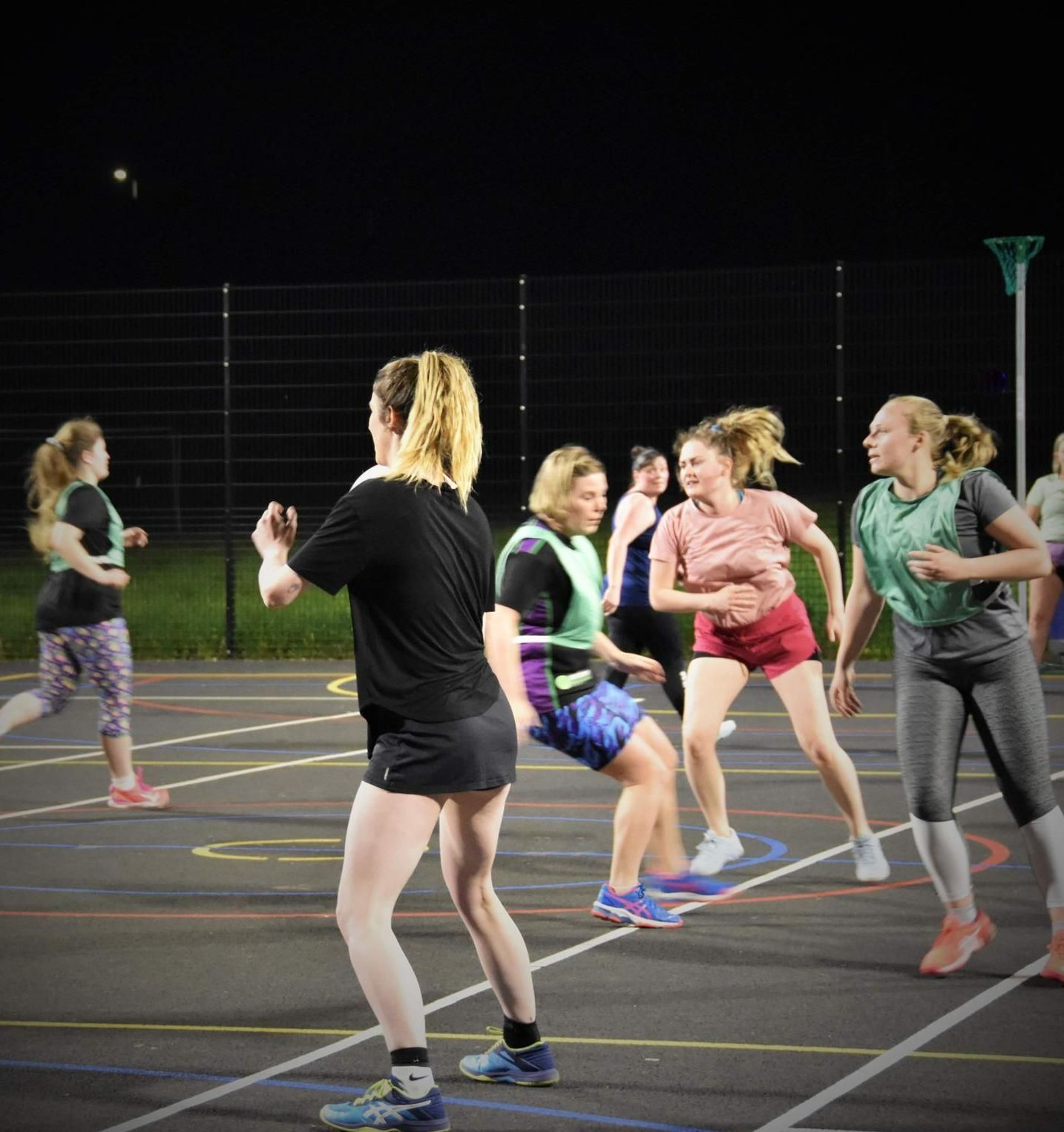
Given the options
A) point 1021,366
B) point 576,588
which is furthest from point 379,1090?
point 1021,366

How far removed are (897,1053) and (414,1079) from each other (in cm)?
163

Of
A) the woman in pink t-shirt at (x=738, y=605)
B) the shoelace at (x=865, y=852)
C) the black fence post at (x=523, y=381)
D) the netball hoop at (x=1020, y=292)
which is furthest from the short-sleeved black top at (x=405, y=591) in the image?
the black fence post at (x=523, y=381)

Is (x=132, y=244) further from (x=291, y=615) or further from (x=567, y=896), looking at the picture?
(x=567, y=896)

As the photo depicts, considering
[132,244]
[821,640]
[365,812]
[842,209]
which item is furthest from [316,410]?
[842,209]

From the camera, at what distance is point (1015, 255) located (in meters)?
17.3

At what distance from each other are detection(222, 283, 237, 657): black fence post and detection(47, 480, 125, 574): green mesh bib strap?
920cm

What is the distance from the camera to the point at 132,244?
162 feet

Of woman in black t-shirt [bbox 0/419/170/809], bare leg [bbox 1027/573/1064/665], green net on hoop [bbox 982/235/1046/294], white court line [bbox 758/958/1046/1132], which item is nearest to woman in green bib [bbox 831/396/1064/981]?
white court line [bbox 758/958/1046/1132]

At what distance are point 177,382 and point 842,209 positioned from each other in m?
35.2

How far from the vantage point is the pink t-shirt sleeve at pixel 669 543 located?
9.06 metres

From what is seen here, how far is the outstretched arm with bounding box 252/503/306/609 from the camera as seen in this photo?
5.10m

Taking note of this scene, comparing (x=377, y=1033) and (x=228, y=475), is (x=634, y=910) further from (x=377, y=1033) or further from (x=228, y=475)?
(x=228, y=475)

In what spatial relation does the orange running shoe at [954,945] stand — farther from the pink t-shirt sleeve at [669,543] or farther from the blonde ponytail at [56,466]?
the blonde ponytail at [56,466]

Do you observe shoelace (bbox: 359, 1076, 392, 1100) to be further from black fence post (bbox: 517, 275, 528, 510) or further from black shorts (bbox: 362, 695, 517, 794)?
black fence post (bbox: 517, 275, 528, 510)
